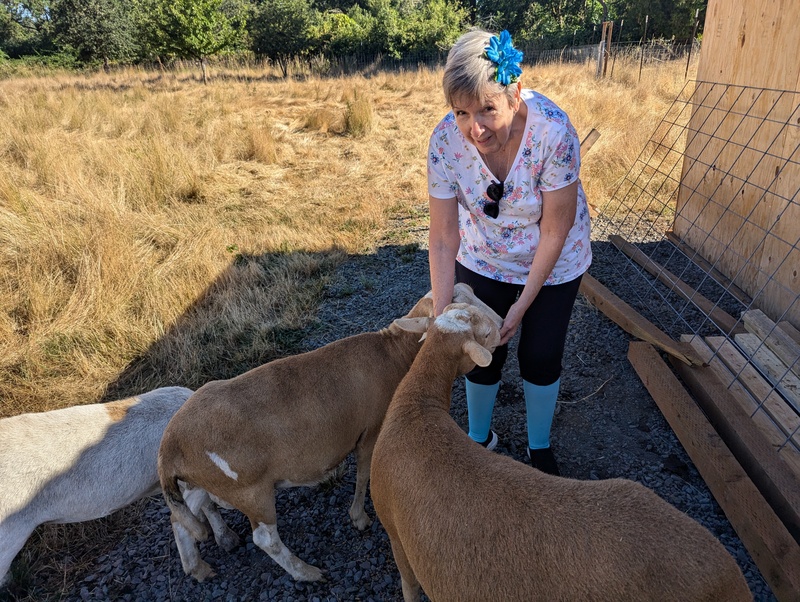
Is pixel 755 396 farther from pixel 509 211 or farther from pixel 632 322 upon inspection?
pixel 509 211

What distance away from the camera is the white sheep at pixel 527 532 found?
163 cm

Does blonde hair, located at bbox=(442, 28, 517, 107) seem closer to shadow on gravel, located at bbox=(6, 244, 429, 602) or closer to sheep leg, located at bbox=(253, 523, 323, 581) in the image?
sheep leg, located at bbox=(253, 523, 323, 581)

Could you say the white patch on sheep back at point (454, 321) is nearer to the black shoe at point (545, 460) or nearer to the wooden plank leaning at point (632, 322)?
the black shoe at point (545, 460)

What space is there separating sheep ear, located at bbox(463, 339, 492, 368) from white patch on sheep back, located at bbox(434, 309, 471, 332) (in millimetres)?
142

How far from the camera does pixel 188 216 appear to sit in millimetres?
8000

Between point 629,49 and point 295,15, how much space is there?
70.0 feet

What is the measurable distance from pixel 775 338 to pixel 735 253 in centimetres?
173

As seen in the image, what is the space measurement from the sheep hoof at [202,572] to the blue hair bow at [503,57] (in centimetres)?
319

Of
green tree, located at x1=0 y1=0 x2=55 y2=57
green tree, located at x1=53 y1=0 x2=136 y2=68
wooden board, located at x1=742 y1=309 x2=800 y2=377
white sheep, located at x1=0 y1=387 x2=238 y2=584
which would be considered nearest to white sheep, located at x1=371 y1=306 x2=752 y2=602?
white sheep, located at x1=0 y1=387 x2=238 y2=584

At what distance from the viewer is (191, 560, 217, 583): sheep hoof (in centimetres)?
311

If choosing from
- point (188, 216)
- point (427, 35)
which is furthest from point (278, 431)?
point (427, 35)

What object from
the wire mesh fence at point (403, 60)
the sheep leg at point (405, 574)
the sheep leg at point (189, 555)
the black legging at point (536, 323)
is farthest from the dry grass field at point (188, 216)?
the wire mesh fence at point (403, 60)

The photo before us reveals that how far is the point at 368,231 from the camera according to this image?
26.2ft

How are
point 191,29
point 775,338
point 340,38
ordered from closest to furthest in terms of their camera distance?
1. point 775,338
2. point 191,29
3. point 340,38
